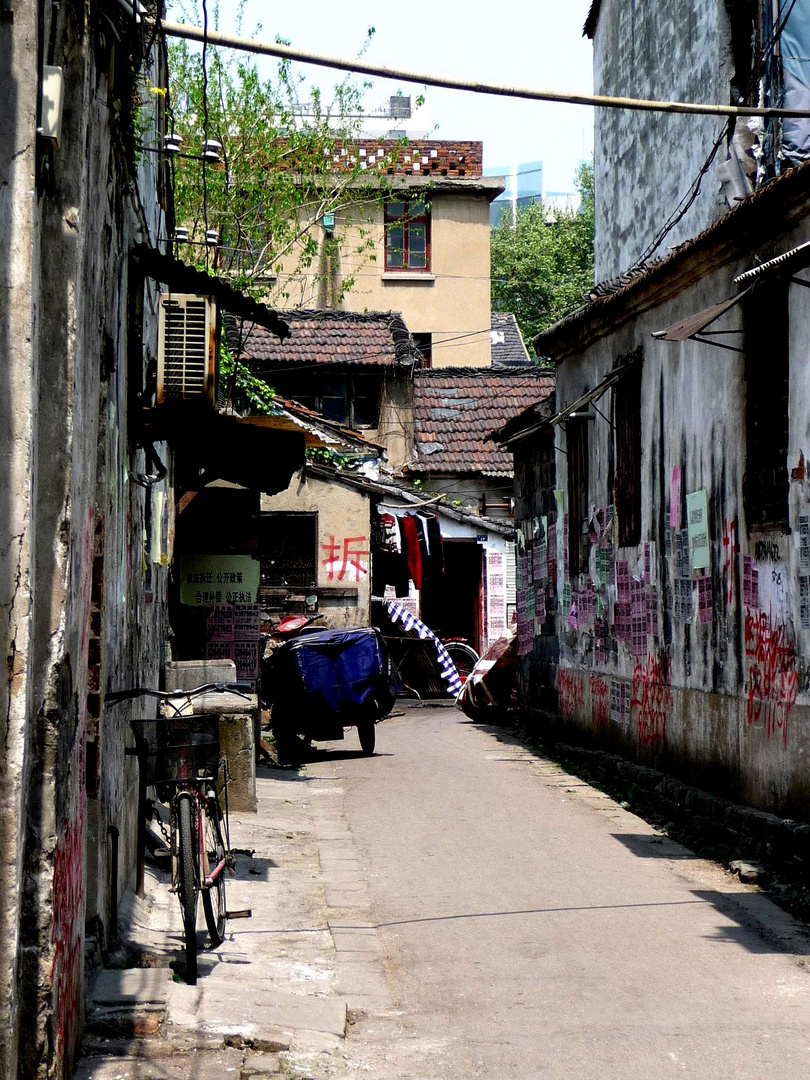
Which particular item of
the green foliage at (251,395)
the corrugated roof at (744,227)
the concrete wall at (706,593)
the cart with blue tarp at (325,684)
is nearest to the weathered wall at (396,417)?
the green foliage at (251,395)

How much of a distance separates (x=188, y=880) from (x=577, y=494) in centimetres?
1090

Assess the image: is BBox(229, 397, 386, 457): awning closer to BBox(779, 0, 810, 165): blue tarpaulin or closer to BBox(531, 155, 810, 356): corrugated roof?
BBox(531, 155, 810, 356): corrugated roof

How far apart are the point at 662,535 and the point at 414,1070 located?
8085 mm

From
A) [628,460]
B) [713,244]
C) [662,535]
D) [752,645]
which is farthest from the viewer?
[628,460]

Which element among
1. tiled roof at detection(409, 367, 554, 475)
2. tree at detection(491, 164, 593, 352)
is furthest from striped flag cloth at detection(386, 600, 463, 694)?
tree at detection(491, 164, 593, 352)

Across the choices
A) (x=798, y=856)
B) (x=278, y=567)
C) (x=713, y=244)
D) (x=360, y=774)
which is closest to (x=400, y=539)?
(x=278, y=567)

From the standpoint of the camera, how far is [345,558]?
1017 inches

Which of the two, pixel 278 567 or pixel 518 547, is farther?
pixel 278 567

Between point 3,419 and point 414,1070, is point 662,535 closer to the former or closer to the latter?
point 414,1070

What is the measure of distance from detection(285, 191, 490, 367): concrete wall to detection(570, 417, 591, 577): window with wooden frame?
2155cm

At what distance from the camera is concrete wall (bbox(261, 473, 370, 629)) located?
25766 millimetres

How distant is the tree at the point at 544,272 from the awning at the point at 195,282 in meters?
38.0

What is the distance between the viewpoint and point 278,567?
25.9 meters

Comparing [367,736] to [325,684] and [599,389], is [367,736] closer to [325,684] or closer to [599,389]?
[325,684]
